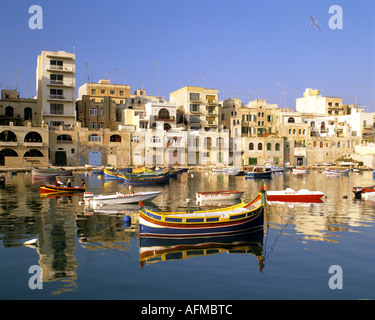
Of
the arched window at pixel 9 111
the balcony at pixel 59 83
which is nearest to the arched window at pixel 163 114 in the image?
the balcony at pixel 59 83

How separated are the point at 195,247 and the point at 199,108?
69055 mm

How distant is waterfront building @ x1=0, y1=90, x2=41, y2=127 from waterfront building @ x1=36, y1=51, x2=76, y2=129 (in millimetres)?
2717

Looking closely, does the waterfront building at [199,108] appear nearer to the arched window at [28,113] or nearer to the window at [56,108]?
the window at [56,108]

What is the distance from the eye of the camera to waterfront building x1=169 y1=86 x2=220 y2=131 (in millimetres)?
84812

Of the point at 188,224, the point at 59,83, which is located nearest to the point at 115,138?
the point at 59,83

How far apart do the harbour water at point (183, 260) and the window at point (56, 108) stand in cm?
4966

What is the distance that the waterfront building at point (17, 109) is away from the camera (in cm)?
7306

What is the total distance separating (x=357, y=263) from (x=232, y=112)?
76.5m

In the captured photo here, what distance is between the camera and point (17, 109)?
247ft

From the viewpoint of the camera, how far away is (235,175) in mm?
69312

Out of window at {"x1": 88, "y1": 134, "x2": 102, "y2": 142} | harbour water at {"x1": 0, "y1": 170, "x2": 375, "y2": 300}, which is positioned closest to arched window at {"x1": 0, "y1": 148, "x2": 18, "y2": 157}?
window at {"x1": 88, "y1": 134, "x2": 102, "y2": 142}

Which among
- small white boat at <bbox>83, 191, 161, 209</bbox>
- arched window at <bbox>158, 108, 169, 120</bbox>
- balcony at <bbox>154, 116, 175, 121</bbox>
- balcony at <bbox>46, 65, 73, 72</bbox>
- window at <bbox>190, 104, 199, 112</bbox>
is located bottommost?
small white boat at <bbox>83, 191, 161, 209</bbox>

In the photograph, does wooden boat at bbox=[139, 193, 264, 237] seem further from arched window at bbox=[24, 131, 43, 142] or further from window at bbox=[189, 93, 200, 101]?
window at bbox=[189, 93, 200, 101]
